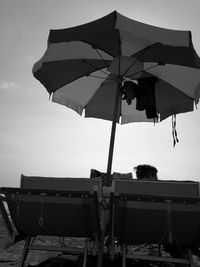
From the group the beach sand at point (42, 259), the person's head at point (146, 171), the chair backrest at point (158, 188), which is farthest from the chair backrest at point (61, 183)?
the person's head at point (146, 171)

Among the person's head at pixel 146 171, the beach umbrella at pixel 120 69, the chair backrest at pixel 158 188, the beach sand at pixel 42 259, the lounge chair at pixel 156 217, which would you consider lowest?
the beach sand at pixel 42 259

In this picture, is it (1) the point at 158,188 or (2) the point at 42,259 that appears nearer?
(1) the point at 158,188

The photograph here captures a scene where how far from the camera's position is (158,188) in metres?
3.06

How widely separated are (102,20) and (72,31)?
391mm

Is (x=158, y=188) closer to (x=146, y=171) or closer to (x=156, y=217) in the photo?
(x=156, y=217)

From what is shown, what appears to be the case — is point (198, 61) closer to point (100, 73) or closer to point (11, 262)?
point (100, 73)

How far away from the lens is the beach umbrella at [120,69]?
3.88 metres

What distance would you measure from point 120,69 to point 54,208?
3037mm

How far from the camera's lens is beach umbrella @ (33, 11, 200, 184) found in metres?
3.88

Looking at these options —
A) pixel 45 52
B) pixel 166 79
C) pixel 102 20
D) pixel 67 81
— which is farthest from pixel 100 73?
pixel 102 20

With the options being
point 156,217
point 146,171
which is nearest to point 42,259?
point 146,171

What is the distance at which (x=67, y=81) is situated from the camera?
5.98 meters

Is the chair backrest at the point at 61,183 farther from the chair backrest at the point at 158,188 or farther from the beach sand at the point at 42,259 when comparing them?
the beach sand at the point at 42,259

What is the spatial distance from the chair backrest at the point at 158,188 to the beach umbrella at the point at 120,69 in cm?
166
